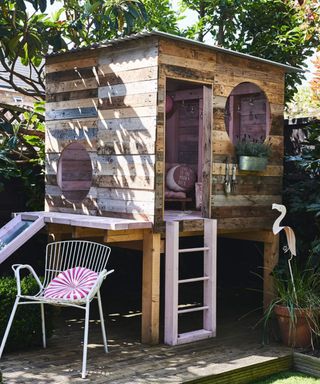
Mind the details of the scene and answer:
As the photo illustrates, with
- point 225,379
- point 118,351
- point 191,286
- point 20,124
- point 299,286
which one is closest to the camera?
point 225,379

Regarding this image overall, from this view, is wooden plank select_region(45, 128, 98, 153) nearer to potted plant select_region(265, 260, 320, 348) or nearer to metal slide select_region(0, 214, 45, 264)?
metal slide select_region(0, 214, 45, 264)

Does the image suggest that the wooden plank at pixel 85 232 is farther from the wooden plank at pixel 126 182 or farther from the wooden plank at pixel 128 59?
the wooden plank at pixel 128 59

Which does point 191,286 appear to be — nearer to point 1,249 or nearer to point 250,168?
point 250,168

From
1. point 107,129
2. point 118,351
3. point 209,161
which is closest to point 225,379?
point 118,351

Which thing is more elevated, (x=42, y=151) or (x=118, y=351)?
(x=42, y=151)

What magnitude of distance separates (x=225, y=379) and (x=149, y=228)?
4.67 ft

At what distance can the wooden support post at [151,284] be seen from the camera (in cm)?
542

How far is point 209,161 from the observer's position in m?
5.77

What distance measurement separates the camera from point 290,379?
16.4ft

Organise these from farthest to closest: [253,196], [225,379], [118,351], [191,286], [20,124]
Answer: [191,286]
[20,124]
[253,196]
[118,351]
[225,379]

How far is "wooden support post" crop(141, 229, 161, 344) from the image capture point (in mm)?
5418

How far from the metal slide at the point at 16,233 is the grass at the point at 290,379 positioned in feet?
7.78

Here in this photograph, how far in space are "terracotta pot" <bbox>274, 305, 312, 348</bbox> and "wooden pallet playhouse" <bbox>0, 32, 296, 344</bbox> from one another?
663mm

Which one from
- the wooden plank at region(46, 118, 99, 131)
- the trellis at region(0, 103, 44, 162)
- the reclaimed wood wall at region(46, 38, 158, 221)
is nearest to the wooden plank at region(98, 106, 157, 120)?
the reclaimed wood wall at region(46, 38, 158, 221)
